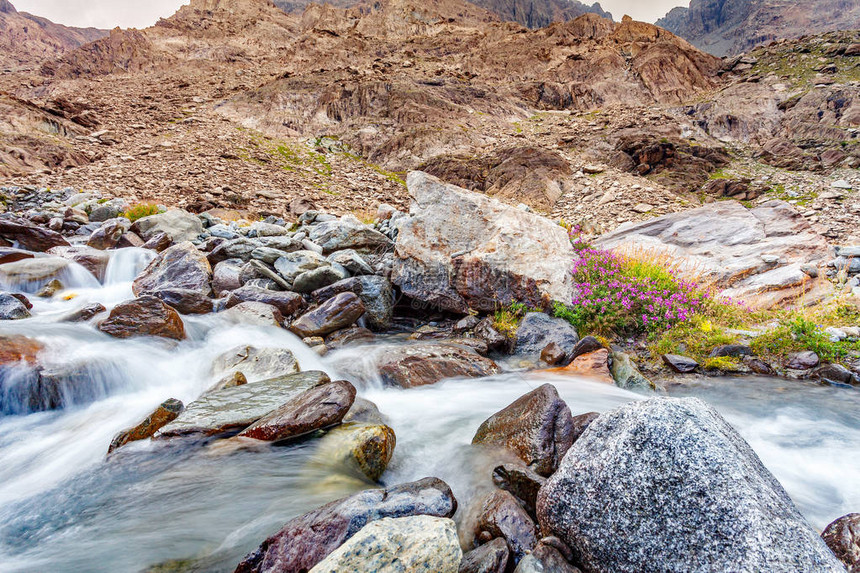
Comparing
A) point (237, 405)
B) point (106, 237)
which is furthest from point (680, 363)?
point (106, 237)

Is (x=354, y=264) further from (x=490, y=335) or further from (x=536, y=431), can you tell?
(x=536, y=431)

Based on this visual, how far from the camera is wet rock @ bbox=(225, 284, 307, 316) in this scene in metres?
7.33

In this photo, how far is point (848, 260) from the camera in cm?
802

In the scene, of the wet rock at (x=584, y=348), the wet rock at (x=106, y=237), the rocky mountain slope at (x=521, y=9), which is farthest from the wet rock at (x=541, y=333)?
the rocky mountain slope at (x=521, y=9)

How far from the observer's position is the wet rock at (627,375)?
209 inches

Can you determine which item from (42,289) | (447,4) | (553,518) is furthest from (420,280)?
(447,4)

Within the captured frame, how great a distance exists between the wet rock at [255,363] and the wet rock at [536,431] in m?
2.82

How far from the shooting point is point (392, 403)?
500 centimetres

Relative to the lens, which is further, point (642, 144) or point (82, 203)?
point (642, 144)

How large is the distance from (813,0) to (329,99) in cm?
16805

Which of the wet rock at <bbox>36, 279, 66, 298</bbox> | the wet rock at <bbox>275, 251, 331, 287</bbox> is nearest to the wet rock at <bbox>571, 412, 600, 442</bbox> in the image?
the wet rock at <bbox>275, 251, 331, 287</bbox>

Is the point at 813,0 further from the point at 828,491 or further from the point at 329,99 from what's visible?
the point at 828,491

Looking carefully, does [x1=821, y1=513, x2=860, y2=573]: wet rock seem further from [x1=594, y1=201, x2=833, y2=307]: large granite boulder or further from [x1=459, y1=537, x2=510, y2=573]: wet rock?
[x1=594, y1=201, x2=833, y2=307]: large granite boulder

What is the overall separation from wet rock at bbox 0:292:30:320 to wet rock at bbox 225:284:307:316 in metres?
2.92
